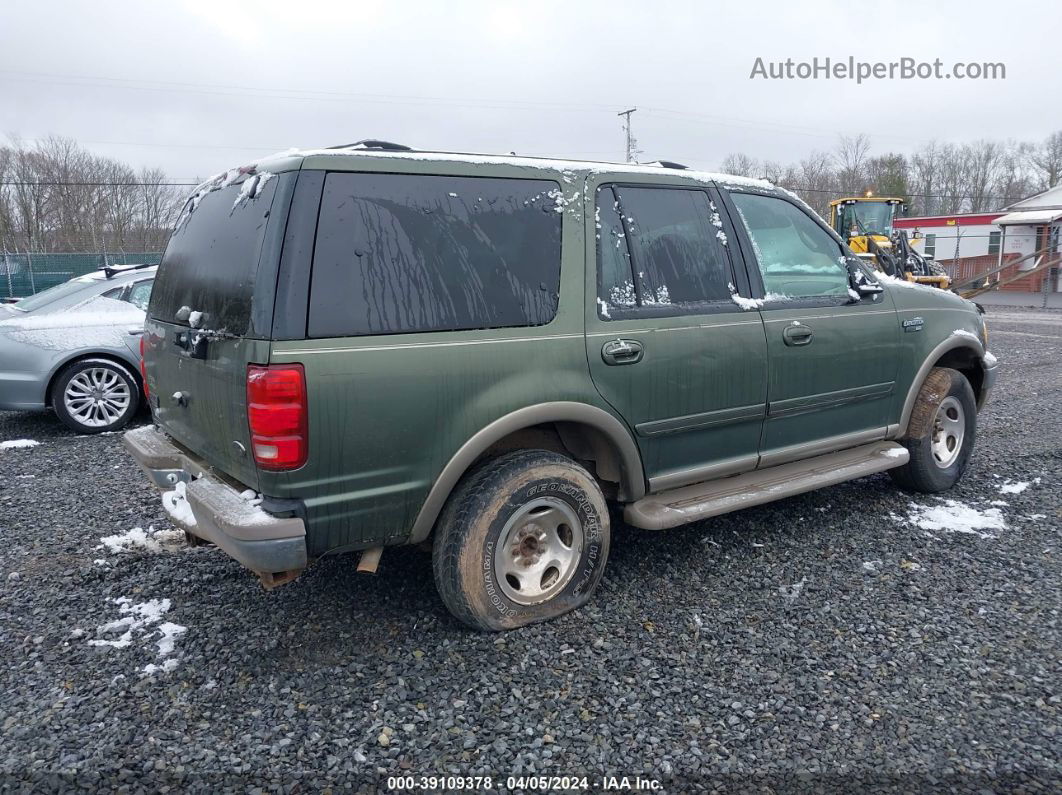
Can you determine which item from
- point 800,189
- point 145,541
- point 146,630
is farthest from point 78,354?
point 800,189

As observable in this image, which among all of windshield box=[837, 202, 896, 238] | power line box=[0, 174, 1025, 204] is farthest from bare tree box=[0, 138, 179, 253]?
windshield box=[837, 202, 896, 238]

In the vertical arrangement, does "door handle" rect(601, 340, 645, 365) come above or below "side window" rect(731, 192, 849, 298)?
below

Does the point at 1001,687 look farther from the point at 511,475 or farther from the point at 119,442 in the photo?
the point at 119,442

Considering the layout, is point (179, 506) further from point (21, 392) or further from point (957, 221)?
point (957, 221)

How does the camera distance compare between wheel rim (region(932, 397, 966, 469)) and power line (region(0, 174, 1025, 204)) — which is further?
power line (region(0, 174, 1025, 204))

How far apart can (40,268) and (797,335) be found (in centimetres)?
2612

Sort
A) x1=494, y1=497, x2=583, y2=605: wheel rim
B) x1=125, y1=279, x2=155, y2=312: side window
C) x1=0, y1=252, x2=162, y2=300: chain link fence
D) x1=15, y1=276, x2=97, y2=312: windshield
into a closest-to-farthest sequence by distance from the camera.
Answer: x1=494, y1=497, x2=583, y2=605: wheel rim < x1=15, y1=276, x2=97, y2=312: windshield < x1=125, y1=279, x2=155, y2=312: side window < x1=0, y1=252, x2=162, y2=300: chain link fence

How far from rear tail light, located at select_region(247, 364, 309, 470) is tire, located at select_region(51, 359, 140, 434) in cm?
529

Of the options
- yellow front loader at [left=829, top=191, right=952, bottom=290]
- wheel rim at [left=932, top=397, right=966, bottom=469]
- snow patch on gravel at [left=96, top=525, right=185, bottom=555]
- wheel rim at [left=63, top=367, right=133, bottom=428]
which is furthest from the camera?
yellow front loader at [left=829, top=191, right=952, bottom=290]

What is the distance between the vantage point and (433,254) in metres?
2.97

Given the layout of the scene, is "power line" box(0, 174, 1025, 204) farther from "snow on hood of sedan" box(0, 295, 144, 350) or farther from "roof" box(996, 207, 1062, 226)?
"snow on hood of sedan" box(0, 295, 144, 350)

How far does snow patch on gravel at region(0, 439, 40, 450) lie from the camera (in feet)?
21.2

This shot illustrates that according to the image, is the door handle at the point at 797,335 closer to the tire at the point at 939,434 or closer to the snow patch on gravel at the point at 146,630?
the tire at the point at 939,434

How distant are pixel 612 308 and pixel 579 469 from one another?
730 mm
